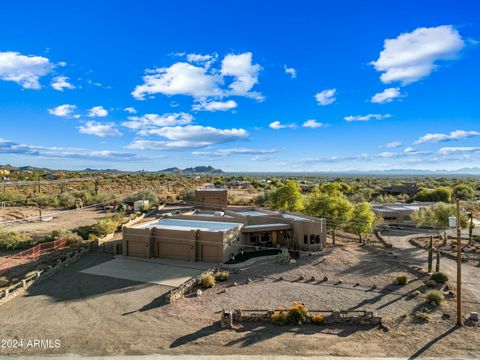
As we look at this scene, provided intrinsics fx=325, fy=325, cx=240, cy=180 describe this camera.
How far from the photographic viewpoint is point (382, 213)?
52.5 m

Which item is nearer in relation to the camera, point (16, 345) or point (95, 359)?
point (95, 359)

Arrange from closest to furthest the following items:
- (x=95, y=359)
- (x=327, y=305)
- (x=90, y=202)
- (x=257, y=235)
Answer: (x=95, y=359) → (x=327, y=305) → (x=257, y=235) → (x=90, y=202)

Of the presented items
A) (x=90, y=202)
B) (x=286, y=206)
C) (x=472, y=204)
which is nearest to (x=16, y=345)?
(x=286, y=206)

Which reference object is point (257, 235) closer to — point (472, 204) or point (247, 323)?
point (247, 323)

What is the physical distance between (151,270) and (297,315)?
1391cm

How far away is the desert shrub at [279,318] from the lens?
18.2 meters

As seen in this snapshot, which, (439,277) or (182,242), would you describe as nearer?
(439,277)

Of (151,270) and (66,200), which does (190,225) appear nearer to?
(151,270)

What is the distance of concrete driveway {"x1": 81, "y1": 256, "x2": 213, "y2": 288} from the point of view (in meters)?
25.1

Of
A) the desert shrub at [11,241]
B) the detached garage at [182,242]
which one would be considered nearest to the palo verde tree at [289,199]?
the detached garage at [182,242]

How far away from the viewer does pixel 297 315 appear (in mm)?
18406

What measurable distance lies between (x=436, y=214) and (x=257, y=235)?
2146 centimetres

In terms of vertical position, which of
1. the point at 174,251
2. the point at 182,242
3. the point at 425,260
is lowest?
the point at 425,260

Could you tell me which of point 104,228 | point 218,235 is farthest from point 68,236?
point 218,235
